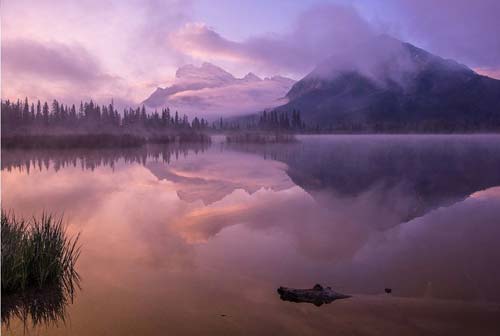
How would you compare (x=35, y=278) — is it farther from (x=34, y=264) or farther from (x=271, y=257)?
(x=271, y=257)

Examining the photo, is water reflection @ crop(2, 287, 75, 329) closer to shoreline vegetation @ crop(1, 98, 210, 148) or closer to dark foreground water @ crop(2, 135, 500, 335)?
dark foreground water @ crop(2, 135, 500, 335)

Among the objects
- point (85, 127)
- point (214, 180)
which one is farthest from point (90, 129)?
point (214, 180)

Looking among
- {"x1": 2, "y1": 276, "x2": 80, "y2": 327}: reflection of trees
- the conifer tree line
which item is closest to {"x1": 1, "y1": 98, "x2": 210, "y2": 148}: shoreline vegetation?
the conifer tree line

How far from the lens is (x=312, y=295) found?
9820 millimetres

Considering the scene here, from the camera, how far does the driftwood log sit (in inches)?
382

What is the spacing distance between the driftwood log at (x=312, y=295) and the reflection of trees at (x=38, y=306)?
4.64 metres

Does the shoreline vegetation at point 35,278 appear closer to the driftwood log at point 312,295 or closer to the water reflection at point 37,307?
the water reflection at point 37,307

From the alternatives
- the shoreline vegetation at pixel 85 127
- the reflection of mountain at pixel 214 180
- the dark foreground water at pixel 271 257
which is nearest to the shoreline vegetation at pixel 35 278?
the dark foreground water at pixel 271 257

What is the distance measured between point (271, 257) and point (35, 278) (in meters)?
6.27

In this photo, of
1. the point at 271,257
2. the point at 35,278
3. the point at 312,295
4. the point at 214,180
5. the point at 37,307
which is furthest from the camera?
the point at 214,180

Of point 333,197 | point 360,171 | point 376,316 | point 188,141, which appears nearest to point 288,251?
point 376,316

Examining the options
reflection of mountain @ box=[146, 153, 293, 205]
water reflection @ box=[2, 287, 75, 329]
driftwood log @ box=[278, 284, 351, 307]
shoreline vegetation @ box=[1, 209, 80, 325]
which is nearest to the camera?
water reflection @ box=[2, 287, 75, 329]

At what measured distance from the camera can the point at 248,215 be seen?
65.1ft

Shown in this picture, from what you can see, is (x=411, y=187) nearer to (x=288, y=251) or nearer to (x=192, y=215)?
(x=192, y=215)
